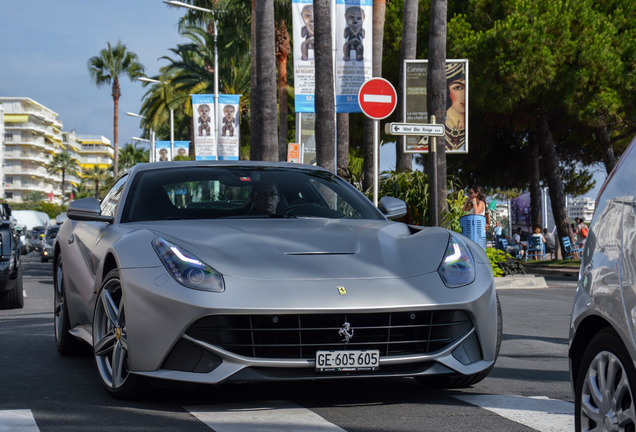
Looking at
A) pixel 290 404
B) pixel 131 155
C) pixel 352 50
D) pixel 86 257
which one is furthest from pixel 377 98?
pixel 131 155

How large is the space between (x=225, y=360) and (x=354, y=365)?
2.10ft

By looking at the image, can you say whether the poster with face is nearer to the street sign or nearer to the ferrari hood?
the street sign

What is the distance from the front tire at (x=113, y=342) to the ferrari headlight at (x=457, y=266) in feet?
5.52

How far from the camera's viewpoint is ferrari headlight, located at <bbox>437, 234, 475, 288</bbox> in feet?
17.1

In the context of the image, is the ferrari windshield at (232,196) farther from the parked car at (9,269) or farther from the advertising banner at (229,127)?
the advertising banner at (229,127)

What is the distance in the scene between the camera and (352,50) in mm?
20719

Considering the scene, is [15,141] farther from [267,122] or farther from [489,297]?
[489,297]

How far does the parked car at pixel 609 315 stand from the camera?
3.30 meters

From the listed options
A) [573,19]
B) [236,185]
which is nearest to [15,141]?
[573,19]

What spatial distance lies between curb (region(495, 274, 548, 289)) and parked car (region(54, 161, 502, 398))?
11.5 m

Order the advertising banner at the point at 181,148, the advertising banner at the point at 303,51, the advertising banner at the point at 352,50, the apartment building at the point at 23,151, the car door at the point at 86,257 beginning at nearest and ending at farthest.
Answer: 1. the car door at the point at 86,257
2. the advertising banner at the point at 352,50
3. the advertising banner at the point at 303,51
4. the advertising banner at the point at 181,148
5. the apartment building at the point at 23,151

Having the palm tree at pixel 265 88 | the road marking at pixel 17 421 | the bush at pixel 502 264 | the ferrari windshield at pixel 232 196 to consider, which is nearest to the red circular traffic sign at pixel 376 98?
the bush at pixel 502 264

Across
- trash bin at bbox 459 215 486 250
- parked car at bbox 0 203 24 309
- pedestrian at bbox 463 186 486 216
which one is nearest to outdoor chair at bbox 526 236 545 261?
pedestrian at bbox 463 186 486 216

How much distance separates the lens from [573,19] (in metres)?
31.3
